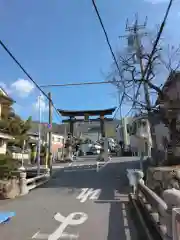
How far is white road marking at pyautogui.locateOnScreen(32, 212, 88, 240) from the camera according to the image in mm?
5633

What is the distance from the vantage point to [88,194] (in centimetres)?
1138

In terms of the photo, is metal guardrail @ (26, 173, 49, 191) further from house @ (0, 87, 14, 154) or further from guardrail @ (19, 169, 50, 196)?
house @ (0, 87, 14, 154)

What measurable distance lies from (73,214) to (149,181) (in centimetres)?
534

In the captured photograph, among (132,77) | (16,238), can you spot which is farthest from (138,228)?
(132,77)

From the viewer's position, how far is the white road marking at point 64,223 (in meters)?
5.63

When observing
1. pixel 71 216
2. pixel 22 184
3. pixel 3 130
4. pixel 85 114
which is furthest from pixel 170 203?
pixel 85 114

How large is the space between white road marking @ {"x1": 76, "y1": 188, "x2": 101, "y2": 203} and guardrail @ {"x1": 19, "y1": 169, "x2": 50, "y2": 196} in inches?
105

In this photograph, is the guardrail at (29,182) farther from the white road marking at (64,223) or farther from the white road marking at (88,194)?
the white road marking at (64,223)

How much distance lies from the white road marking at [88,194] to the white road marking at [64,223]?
7.63 ft

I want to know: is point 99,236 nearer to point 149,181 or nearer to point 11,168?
point 149,181

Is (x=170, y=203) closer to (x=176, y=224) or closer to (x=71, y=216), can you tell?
(x=176, y=224)

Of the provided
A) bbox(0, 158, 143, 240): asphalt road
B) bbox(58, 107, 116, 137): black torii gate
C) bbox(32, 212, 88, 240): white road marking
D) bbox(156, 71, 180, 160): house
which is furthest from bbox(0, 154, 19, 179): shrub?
bbox(58, 107, 116, 137): black torii gate

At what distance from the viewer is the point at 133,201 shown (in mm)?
9180

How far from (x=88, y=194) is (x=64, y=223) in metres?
4.75
